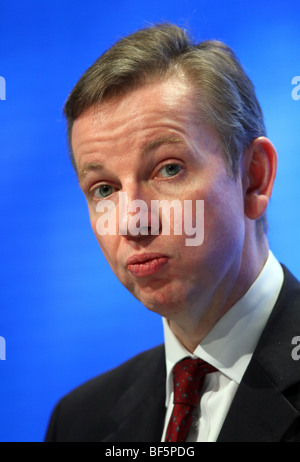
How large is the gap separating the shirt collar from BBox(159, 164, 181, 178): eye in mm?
368

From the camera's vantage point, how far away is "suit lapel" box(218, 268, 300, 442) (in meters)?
1.53

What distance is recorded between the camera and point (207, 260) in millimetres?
1583

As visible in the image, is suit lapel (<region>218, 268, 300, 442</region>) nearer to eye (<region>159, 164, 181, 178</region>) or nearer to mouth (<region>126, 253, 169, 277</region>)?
mouth (<region>126, 253, 169, 277</region>)

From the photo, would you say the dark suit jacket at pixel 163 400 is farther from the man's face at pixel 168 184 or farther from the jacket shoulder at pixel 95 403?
the man's face at pixel 168 184

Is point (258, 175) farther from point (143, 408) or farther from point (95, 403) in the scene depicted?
point (95, 403)

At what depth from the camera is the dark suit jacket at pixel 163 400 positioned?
155cm

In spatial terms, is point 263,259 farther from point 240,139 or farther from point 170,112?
point 170,112

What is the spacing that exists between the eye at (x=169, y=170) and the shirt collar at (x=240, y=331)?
0.37 m

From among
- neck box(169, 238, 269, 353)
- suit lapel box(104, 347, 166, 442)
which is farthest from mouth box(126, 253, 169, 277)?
suit lapel box(104, 347, 166, 442)

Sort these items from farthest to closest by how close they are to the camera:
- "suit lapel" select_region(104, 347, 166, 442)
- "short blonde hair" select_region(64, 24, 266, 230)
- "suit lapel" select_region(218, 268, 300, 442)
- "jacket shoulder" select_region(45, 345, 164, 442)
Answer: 1. "jacket shoulder" select_region(45, 345, 164, 442)
2. "suit lapel" select_region(104, 347, 166, 442)
3. "short blonde hair" select_region(64, 24, 266, 230)
4. "suit lapel" select_region(218, 268, 300, 442)

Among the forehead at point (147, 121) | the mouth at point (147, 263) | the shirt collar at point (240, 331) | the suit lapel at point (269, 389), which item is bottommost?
the suit lapel at point (269, 389)

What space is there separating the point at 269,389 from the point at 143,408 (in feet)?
1.51

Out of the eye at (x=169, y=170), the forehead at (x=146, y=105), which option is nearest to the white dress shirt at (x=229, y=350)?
the eye at (x=169, y=170)

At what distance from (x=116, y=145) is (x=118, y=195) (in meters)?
0.12
